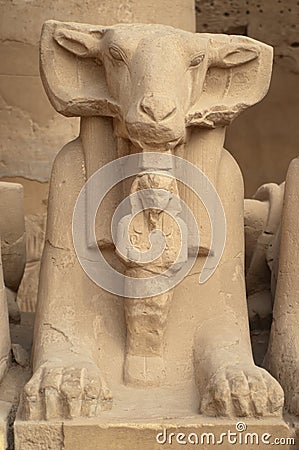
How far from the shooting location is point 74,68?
3939mm

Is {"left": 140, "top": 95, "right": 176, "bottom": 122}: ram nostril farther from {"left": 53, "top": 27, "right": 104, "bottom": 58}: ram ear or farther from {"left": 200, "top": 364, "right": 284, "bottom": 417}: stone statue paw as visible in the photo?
{"left": 200, "top": 364, "right": 284, "bottom": 417}: stone statue paw

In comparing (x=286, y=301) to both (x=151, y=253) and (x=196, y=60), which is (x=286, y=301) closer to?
(x=151, y=253)

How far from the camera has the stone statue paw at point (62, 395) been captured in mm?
3486

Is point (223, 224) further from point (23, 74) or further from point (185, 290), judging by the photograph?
point (23, 74)

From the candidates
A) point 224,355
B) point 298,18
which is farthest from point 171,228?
point 298,18

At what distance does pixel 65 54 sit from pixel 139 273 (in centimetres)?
78

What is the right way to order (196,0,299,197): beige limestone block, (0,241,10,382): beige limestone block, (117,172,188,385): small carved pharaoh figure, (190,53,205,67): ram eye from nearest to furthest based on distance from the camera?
(117,172,188,385): small carved pharaoh figure → (190,53,205,67): ram eye → (0,241,10,382): beige limestone block → (196,0,299,197): beige limestone block

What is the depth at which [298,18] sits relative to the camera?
844cm

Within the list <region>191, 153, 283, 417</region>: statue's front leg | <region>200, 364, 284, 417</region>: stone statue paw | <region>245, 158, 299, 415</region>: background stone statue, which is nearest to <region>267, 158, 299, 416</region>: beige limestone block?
<region>245, 158, 299, 415</region>: background stone statue

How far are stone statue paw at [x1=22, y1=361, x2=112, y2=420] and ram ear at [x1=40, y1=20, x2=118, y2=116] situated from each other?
87cm

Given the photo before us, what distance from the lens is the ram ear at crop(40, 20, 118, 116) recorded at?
3883 mm

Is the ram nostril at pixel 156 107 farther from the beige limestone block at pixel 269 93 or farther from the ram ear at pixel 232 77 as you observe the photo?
the beige limestone block at pixel 269 93

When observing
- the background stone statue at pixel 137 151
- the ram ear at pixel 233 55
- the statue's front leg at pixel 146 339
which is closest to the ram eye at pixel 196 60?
the background stone statue at pixel 137 151

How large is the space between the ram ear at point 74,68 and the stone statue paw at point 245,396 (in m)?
0.96
